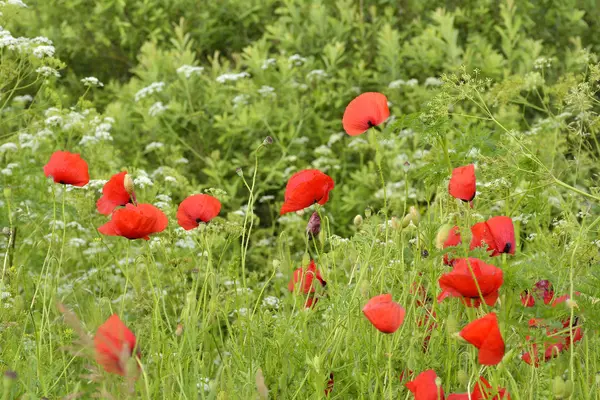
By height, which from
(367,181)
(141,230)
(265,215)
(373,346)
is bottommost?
(265,215)

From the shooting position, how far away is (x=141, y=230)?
187 cm

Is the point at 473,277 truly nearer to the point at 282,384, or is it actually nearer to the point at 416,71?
the point at 282,384

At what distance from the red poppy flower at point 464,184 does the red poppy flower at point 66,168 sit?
2.86 feet

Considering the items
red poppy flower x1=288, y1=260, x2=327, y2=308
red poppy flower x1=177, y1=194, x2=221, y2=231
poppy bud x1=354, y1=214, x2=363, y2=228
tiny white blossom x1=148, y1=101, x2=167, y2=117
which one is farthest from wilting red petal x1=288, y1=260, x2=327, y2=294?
tiny white blossom x1=148, y1=101, x2=167, y2=117

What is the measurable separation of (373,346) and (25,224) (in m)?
2.01

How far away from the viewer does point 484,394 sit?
177 cm

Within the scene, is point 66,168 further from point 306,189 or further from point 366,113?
point 366,113

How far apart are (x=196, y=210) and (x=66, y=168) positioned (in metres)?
0.34

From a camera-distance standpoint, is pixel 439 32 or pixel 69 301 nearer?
pixel 69 301

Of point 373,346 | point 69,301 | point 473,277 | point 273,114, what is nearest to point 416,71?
point 273,114

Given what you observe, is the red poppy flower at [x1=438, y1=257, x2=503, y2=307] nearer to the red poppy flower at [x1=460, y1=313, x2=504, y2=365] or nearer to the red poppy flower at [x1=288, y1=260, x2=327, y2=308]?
the red poppy flower at [x1=460, y1=313, x2=504, y2=365]

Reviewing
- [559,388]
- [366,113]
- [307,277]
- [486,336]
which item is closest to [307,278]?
[307,277]

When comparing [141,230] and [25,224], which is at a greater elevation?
[141,230]

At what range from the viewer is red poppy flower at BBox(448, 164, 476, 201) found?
1.87m
